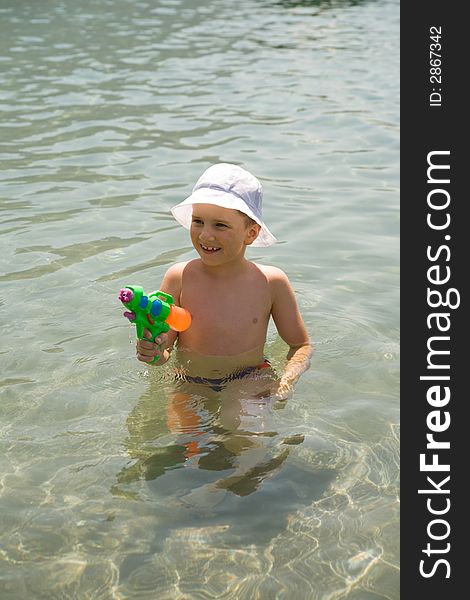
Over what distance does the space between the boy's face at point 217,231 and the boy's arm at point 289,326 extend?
0.31 m

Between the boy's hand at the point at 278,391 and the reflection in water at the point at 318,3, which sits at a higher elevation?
the reflection in water at the point at 318,3

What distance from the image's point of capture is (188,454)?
12.7 ft

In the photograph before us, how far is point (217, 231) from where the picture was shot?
13.2 feet

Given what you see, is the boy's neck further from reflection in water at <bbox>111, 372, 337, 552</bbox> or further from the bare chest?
reflection in water at <bbox>111, 372, 337, 552</bbox>

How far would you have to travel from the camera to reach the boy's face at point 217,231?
4.00 m

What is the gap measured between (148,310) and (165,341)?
0.23 m

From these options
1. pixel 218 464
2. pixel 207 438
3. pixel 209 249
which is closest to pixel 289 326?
pixel 209 249

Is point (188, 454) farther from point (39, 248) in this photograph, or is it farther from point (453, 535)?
point (39, 248)

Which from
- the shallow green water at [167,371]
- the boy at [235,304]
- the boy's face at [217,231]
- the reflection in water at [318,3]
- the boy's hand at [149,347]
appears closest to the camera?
the shallow green water at [167,371]

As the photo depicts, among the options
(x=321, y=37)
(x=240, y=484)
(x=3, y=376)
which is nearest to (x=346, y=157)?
(x=3, y=376)

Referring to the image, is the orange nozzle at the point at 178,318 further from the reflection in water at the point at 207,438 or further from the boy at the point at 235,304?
the reflection in water at the point at 207,438

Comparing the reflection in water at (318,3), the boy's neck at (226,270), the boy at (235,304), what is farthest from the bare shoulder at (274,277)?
the reflection in water at (318,3)

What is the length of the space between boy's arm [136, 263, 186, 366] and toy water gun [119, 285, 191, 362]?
26 millimetres

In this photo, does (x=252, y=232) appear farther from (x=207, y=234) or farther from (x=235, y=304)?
(x=235, y=304)
